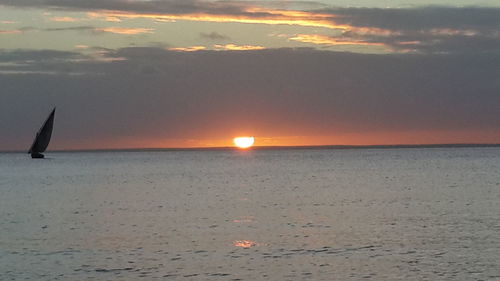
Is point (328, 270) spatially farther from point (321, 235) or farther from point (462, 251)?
point (321, 235)

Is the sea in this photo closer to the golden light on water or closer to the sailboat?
the golden light on water

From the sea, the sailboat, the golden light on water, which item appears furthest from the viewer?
the sailboat

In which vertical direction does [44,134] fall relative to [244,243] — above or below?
above

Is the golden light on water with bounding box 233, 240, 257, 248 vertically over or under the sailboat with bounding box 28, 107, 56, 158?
under

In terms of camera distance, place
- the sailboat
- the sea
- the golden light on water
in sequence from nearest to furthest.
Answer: the sea < the golden light on water < the sailboat

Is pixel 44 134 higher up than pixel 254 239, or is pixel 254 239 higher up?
pixel 44 134

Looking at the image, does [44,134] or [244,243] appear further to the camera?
[44,134]

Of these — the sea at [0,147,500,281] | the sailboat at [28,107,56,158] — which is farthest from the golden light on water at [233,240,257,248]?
the sailboat at [28,107,56,158]

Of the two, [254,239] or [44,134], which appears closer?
[254,239]

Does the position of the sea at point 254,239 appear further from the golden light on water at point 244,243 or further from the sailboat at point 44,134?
the sailboat at point 44,134

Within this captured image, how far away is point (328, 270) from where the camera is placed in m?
34.5

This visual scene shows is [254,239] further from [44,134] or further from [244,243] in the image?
[44,134]

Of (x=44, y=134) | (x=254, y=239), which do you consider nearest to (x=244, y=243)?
(x=254, y=239)

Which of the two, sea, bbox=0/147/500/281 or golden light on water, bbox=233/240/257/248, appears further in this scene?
golden light on water, bbox=233/240/257/248
